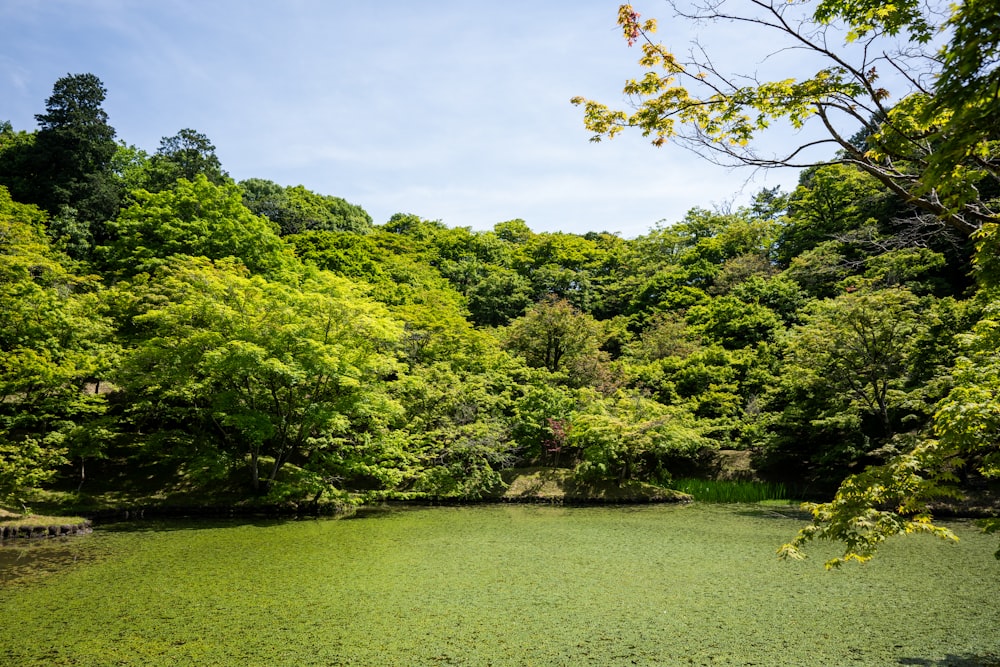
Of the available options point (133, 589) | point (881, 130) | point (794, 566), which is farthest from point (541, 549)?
point (881, 130)

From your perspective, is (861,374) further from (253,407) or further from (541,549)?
(253,407)

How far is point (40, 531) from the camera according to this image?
8.05 metres

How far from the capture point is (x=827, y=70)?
3.10 meters

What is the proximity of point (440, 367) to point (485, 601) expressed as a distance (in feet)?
28.7

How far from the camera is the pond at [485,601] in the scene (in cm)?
400

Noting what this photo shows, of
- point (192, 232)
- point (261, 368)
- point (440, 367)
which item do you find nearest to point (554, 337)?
point (440, 367)

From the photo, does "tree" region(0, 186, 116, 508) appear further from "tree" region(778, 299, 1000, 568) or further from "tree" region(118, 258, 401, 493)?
"tree" region(778, 299, 1000, 568)

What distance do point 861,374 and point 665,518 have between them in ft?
19.0

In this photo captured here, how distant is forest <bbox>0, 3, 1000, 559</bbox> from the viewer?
482cm

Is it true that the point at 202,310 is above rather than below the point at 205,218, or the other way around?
below

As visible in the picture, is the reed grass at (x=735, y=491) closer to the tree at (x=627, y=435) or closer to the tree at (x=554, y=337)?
the tree at (x=627, y=435)

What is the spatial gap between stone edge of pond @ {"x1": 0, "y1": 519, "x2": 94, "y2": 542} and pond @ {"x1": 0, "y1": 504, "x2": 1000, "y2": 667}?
453mm

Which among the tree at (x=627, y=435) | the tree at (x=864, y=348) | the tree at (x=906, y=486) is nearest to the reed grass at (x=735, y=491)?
the tree at (x=627, y=435)

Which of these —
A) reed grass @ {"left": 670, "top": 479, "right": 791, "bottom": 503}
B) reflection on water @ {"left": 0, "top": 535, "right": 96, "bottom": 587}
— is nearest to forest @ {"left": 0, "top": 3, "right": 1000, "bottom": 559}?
reed grass @ {"left": 670, "top": 479, "right": 791, "bottom": 503}
